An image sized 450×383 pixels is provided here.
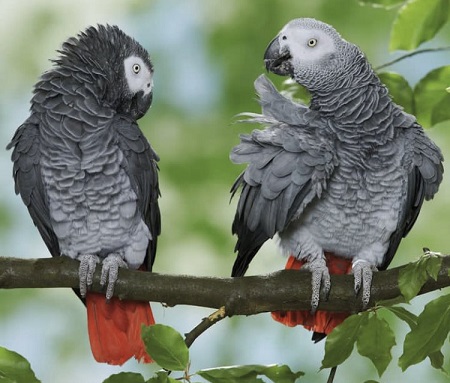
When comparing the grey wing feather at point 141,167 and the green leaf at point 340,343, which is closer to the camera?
the green leaf at point 340,343

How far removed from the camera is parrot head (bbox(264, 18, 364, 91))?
2.15m

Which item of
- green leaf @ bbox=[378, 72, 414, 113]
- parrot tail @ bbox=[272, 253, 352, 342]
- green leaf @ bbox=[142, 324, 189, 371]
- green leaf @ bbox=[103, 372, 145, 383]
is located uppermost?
green leaf @ bbox=[378, 72, 414, 113]

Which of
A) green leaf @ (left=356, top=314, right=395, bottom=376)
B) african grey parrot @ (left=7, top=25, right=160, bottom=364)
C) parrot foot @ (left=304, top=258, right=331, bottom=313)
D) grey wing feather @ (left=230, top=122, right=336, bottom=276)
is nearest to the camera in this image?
green leaf @ (left=356, top=314, right=395, bottom=376)

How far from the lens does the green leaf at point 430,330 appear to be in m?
1.41

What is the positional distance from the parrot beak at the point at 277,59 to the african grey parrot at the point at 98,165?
36cm

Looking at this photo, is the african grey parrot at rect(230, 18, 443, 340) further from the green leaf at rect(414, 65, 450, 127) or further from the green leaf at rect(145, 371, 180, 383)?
the green leaf at rect(145, 371, 180, 383)

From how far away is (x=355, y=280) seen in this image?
6.38 feet

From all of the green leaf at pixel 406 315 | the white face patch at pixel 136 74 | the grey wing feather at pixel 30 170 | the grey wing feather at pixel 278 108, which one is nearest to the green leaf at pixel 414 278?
the green leaf at pixel 406 315

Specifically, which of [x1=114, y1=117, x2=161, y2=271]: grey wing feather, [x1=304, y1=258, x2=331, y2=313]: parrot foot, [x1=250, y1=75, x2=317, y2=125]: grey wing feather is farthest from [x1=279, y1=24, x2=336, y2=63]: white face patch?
[x1=304, y1=258, x2=331, y2=313]: parrot foot

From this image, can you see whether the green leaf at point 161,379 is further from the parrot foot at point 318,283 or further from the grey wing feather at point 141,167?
the grey wing feather at point 141,167

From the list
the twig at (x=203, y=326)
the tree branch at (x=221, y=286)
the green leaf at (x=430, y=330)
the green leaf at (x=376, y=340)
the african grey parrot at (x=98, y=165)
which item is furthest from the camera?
the african grey parrot at (x=98, y=165)

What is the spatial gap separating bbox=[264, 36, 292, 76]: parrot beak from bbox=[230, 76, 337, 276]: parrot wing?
0.61 feet

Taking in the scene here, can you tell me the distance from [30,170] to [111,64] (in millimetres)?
396

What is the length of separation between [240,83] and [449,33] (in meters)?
1.50
